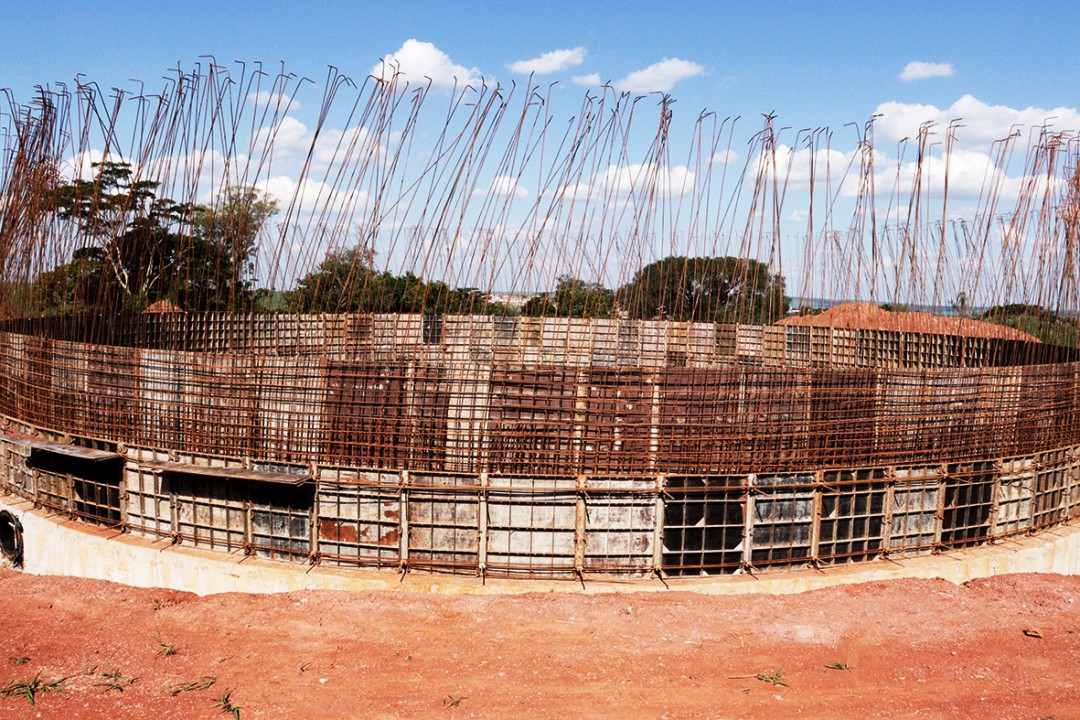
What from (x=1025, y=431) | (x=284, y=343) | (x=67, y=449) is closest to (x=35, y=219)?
(x=67, y=449)

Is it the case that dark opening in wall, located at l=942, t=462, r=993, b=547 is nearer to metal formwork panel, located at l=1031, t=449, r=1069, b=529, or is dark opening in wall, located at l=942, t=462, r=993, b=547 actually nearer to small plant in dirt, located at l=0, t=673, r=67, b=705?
metal formwork panel, located at l=1031, t=449, r=1069, b=529

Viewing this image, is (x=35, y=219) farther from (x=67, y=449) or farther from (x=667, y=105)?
(x=667, y=105)

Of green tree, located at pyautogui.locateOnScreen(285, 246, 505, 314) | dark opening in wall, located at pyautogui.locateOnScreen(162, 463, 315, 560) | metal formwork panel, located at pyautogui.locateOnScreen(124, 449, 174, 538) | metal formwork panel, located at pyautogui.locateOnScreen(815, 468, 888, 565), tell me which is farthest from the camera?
green tree, located at pyautogui.locateOnScreen(285, 246, 505, 314)

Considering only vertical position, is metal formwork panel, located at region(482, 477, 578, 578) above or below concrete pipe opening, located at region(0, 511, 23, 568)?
above

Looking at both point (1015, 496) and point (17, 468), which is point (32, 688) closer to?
point (17, 468)

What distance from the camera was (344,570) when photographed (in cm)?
700

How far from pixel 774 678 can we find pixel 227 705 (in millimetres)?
3865

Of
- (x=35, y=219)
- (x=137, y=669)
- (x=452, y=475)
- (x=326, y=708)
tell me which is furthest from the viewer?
(x=35, y=219)

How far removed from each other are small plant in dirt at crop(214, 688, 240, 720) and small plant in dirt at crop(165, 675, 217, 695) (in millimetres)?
227

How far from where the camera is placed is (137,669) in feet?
17.8

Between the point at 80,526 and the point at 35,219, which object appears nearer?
the point at 80,526

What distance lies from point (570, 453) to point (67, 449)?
17.7 feet

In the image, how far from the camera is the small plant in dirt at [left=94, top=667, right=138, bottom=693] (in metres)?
5.14

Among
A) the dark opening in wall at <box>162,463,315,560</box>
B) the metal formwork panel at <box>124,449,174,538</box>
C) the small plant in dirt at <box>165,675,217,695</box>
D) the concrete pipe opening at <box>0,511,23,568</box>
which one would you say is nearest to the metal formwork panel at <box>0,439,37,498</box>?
the concrete pipe opening at <box>0,511,23,568</box>
